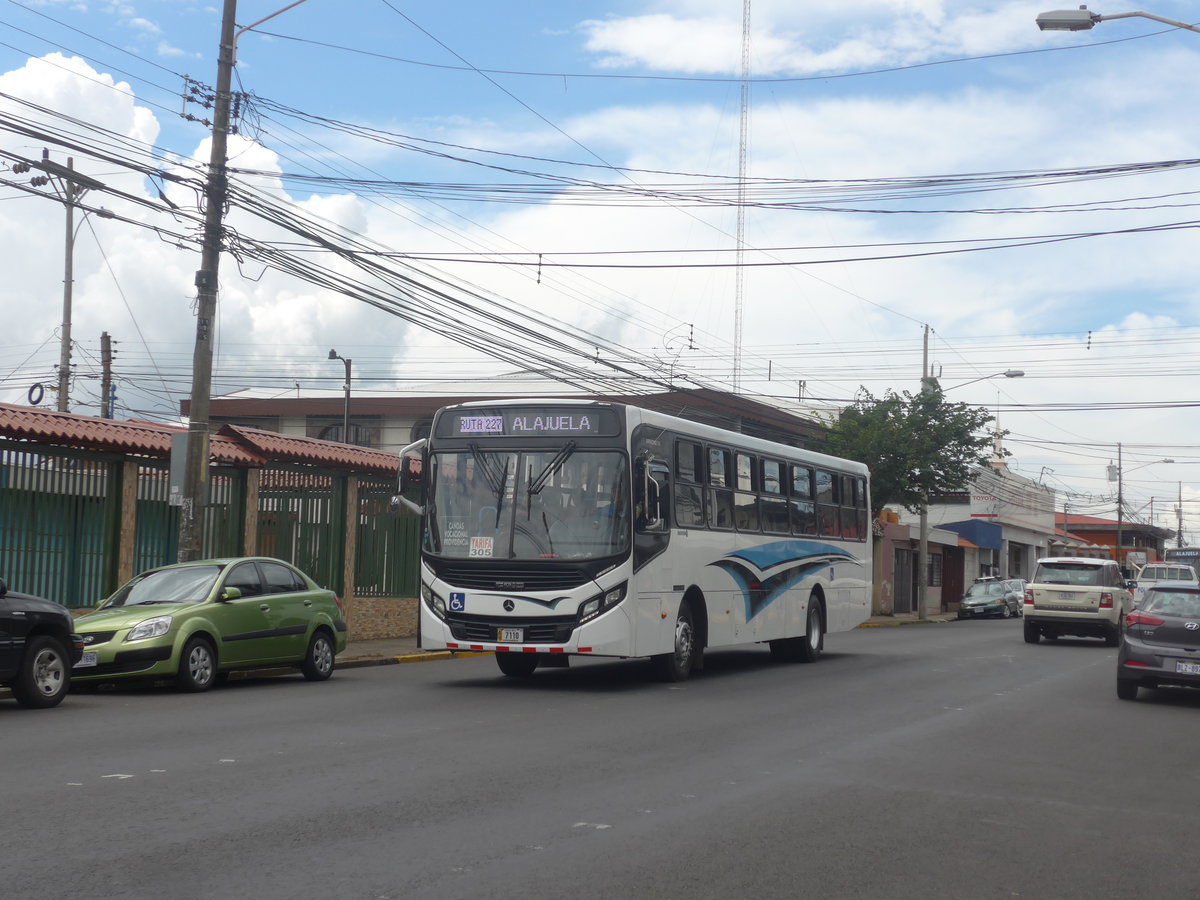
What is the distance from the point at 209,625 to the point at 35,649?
Result: 247 centimetres

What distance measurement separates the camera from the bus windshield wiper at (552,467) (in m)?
15.5

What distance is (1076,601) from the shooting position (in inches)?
1109

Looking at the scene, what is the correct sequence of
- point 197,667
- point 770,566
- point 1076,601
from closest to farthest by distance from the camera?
point 197,667 < point 770,566 < point 1076,601

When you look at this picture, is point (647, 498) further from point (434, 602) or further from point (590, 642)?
point (434, 602)

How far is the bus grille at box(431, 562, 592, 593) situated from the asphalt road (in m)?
1.23

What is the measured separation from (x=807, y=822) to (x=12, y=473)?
1328 centimetres

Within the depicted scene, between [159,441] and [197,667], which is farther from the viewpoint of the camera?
[159,441]

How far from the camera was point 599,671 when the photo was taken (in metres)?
18.9

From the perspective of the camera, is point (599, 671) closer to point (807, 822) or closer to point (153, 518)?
point (153, 518)

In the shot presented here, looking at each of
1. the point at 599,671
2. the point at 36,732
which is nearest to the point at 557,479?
the point at 599,671

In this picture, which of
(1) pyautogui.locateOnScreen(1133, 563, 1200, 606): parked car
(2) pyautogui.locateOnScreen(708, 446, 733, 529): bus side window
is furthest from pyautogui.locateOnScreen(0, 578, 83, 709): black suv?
(1) pyautogui.locateOnScreen(1133, 563, 1200, 606): parked car

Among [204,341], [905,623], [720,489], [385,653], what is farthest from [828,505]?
[905,623]

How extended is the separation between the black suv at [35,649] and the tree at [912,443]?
107 ft

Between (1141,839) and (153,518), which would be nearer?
(1141,839)
